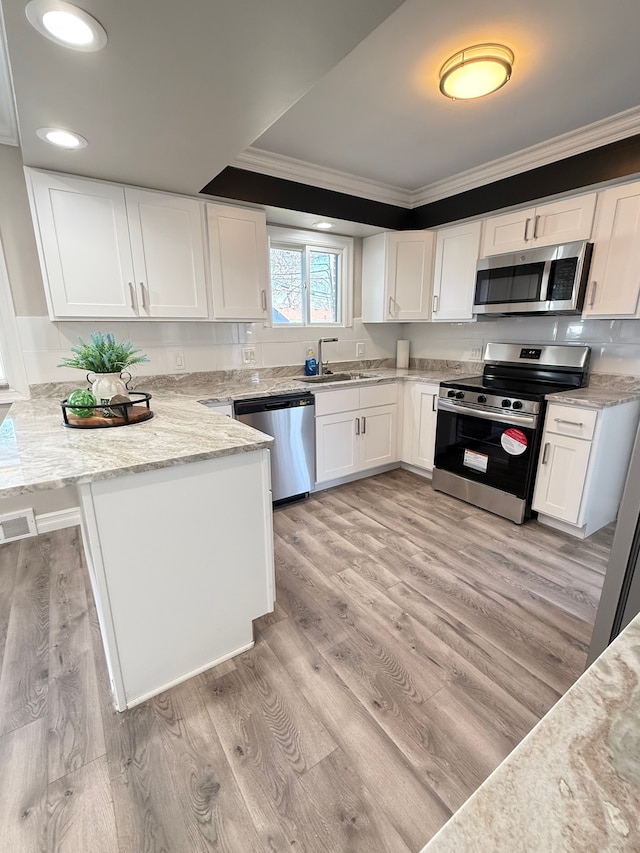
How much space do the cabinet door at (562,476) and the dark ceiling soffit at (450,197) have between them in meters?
1.63

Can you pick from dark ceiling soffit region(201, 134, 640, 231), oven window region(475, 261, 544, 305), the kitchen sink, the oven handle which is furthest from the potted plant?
oven window region(475, 261, 544, 305)

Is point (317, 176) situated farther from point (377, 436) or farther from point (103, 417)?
point (103, 417)

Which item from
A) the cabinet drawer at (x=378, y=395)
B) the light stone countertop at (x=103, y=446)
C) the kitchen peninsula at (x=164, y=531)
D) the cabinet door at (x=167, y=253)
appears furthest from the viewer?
the cabinet drawer at (x=378, y=395)

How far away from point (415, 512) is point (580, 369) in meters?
1.57

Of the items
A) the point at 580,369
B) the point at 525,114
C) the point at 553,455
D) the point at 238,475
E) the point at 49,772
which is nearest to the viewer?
the point at 49,772

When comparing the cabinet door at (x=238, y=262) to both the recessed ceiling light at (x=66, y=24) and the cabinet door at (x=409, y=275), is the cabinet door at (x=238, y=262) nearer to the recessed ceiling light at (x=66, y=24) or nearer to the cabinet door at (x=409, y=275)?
the cabinet door at (x=409, y=275)

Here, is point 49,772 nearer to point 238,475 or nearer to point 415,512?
point 238,475

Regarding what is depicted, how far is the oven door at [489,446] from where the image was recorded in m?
2.57

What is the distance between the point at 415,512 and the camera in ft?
9.45

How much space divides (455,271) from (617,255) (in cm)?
115

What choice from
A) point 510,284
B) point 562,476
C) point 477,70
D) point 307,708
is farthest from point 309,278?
point 307,708

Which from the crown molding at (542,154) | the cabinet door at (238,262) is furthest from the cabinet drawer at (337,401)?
the crown molding at (542,154)

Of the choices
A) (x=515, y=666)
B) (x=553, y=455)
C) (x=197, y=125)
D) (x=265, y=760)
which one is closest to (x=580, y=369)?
(x=553, y=455)

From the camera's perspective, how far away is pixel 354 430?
3246 millimetres
